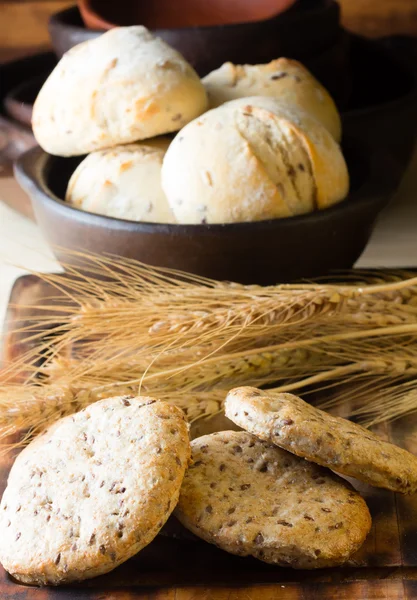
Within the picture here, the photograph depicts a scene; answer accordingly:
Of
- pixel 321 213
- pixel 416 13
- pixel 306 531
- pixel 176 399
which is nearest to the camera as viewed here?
pixel 306 531


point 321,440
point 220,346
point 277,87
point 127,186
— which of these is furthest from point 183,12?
point 321,440

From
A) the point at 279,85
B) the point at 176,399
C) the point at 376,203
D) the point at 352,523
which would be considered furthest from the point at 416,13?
the point at 352,523

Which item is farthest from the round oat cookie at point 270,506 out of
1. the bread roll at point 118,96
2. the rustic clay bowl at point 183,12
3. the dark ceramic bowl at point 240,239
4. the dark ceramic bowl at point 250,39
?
the rustic clay bowl at point 183,12

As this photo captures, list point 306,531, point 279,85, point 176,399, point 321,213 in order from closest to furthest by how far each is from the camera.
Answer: point 306,531
point 176,399
point 321,213
point 279,85

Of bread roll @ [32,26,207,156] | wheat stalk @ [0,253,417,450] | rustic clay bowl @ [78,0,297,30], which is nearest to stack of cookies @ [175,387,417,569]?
wheat stalk @ [0,253,417,450]

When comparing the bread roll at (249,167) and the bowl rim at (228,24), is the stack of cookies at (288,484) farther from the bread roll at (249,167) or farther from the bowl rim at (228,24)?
the bowl rim at (228,24)

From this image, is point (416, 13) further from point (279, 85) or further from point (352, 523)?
point (352, 523)
